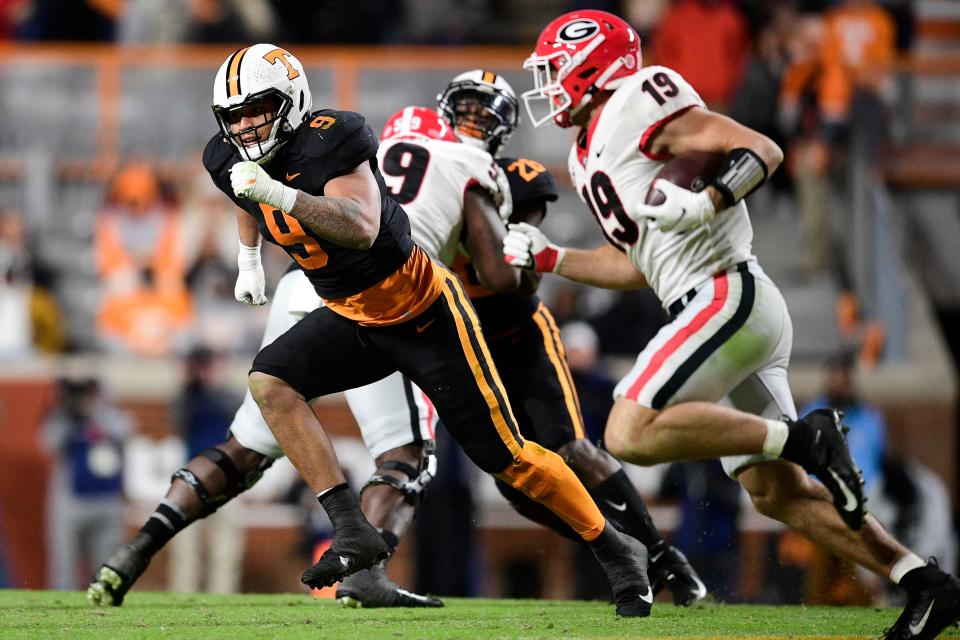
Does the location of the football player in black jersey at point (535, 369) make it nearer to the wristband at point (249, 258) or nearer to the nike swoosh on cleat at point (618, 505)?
the nike swoosh on cleat at point (618, 505)

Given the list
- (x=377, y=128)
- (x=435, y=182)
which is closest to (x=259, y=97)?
(x=435, y=182)

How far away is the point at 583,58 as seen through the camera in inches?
220

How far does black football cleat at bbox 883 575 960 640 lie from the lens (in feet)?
16.1

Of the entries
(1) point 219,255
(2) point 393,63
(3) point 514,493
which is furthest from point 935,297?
(3) point 514,493

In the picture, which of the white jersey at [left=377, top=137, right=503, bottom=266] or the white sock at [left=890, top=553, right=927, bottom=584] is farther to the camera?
the white jersey at [left=377, top=137, right=503, bottom=266]

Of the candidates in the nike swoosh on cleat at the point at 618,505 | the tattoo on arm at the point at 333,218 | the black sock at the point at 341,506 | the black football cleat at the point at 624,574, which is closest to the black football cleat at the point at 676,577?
the nike swoosh on cleat at the point at 618,505

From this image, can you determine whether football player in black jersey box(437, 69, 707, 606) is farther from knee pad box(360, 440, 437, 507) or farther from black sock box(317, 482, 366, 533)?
black sock box(317, 482, 366, 533)

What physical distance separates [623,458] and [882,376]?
5.57m

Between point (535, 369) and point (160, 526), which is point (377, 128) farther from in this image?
point (160, 526)

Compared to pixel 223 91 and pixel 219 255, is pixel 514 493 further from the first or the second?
pixel 219 255

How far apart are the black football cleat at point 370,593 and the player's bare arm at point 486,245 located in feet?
4.05

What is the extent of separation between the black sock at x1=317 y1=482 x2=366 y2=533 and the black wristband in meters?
1.65

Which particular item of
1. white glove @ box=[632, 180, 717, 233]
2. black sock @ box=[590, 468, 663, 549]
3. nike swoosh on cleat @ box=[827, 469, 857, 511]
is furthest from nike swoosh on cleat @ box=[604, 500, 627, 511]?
white glove @ box=[632, 180, 717, 233]

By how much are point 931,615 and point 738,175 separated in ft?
5.25
